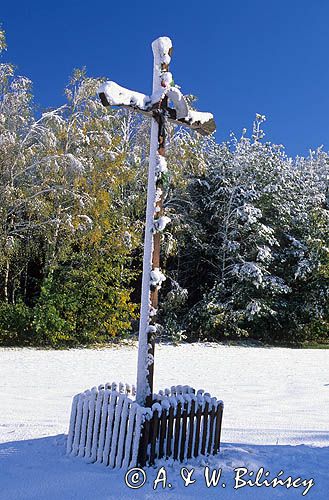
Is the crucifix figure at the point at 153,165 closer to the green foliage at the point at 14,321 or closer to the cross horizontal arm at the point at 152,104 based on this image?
the cross horizontal arm at the point at 152,104

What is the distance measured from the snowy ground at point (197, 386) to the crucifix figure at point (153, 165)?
0.91m

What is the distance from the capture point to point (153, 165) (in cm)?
470

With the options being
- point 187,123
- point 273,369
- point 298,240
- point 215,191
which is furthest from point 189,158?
point 187,123

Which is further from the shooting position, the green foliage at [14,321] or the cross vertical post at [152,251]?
the green foliage at [14,321]

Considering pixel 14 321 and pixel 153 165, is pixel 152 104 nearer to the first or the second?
pixel 153 165

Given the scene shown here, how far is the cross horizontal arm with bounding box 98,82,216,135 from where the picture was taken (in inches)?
173

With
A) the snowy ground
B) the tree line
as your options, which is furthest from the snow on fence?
the tree line

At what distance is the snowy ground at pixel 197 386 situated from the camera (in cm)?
387

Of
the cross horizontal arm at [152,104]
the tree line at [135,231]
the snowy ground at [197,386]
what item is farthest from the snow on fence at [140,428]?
the tree line at [135,231]

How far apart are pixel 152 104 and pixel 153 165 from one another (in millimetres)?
569

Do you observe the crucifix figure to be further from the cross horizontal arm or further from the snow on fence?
the snow on fence

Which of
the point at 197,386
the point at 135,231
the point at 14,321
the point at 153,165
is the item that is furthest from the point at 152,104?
the point at 135,231

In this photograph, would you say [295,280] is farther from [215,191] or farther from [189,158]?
[189,158]

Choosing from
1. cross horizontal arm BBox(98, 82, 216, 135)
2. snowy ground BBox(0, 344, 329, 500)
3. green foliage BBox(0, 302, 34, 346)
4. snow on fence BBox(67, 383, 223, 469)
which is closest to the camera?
snowy ground BBox(0, 344, 329, 500)
